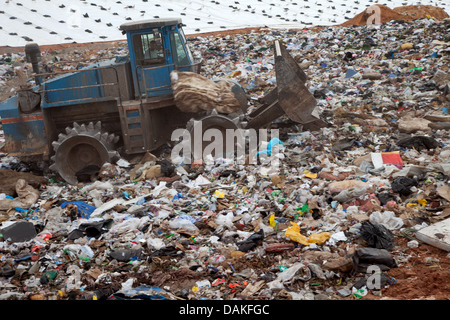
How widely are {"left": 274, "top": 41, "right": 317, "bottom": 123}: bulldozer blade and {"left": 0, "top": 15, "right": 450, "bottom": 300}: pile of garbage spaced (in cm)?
55

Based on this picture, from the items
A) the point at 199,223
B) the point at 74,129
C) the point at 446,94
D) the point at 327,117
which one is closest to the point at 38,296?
the point at 199,223

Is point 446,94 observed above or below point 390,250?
above

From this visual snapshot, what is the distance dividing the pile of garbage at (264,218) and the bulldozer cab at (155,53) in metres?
1.17

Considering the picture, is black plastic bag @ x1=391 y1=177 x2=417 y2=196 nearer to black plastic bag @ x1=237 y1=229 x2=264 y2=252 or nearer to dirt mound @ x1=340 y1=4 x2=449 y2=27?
black plastic bag @ x1=237 y1=229 x2=264 y2=252

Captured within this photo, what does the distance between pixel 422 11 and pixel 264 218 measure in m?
15.7

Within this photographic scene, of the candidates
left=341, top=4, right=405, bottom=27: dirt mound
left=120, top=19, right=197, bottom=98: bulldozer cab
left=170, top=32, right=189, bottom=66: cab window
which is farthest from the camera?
left=341, top=4, right=405, bottom=27: dirt mound

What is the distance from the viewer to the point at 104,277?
151 inches

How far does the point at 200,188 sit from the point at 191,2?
13.6m

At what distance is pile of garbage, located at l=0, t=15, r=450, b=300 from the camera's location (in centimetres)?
351

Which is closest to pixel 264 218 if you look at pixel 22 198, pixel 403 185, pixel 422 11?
pixel 403 185

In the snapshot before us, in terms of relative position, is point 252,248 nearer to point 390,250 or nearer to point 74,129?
point 390,250

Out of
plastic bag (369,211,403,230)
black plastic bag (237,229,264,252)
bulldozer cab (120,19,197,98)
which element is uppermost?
bulldozer cab (120,19,197,98)

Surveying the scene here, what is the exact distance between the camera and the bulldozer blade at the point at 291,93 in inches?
251

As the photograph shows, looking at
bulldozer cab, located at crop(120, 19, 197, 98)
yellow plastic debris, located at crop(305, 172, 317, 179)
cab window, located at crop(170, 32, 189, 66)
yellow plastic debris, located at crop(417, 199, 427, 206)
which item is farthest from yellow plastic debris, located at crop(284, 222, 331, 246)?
cab window, located at crop(170, 32, 189, 66)
